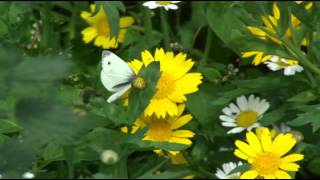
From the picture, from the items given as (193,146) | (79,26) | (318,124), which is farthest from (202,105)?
(79,26)

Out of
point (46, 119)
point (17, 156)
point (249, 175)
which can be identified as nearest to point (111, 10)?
point (249, 175)

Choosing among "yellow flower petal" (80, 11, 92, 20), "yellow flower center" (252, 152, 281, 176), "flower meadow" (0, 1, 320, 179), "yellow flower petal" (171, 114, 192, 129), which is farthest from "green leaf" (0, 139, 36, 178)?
"yellow flower petal" (80, 11, 92, 20)

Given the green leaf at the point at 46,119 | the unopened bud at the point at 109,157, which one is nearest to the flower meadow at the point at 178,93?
the unopened bud at the point at 109,157

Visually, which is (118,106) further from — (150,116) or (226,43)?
(226,43)

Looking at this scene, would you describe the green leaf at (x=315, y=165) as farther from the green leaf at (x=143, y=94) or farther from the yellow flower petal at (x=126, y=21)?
the yellow flower petal at (x=126, y=21)

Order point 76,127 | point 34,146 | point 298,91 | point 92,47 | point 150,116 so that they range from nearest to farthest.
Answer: point 76,127 → point 34,146 → point 150,116 → point 298,91 → point 92,47

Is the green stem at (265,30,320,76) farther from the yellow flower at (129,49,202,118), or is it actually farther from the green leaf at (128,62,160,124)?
the green leaf at (128,62,160,124)

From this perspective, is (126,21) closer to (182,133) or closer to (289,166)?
(182,133)
